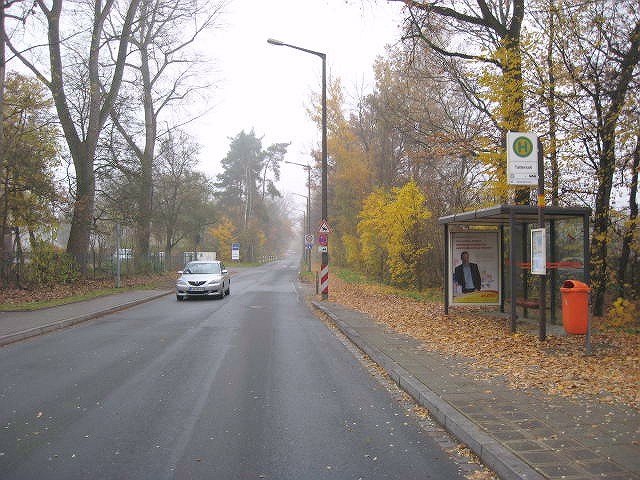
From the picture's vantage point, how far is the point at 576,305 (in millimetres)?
9672

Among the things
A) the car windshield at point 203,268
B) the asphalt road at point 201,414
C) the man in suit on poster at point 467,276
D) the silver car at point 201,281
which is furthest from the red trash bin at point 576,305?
the car windshield at point 203,268

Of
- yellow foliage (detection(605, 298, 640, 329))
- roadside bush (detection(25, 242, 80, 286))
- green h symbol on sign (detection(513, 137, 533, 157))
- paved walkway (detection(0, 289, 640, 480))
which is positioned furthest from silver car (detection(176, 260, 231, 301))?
green h symbol on sign (detection(513, 137, 533, 157))

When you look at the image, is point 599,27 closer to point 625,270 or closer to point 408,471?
point 625,270

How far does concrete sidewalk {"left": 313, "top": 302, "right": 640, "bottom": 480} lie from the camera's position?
4.22 meters

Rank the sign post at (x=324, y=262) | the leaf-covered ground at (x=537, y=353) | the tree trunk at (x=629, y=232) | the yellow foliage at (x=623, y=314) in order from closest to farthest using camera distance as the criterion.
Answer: the leaf-covered ground at (x=537, y=353)
the yellow foliage at (x=623, y=314)
the tree trunk at (x=629, y=232)
the sign post at (x=324, y=262)

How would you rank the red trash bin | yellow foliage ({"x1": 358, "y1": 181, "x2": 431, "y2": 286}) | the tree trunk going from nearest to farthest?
the red trash bin < the tree trunk < yellow foliage ({"x1": 358, "y1": 181, "x2": 431, "y2": 286})

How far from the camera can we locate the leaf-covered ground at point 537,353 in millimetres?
6785

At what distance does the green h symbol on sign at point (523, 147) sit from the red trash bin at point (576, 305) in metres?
2.40

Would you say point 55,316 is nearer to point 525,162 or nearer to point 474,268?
point 474,268

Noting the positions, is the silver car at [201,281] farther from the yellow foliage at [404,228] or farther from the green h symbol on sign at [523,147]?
the green h symbol on sign at [523,147]

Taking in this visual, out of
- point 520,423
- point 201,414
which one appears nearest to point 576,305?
point 520,423

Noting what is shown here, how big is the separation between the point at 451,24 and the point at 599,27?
13.2 ft

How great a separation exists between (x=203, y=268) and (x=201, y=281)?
1.47 m

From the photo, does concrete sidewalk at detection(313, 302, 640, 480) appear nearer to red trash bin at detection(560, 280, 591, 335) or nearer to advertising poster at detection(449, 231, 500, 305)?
red trash bin at detection(560, 280, 591, 335)
